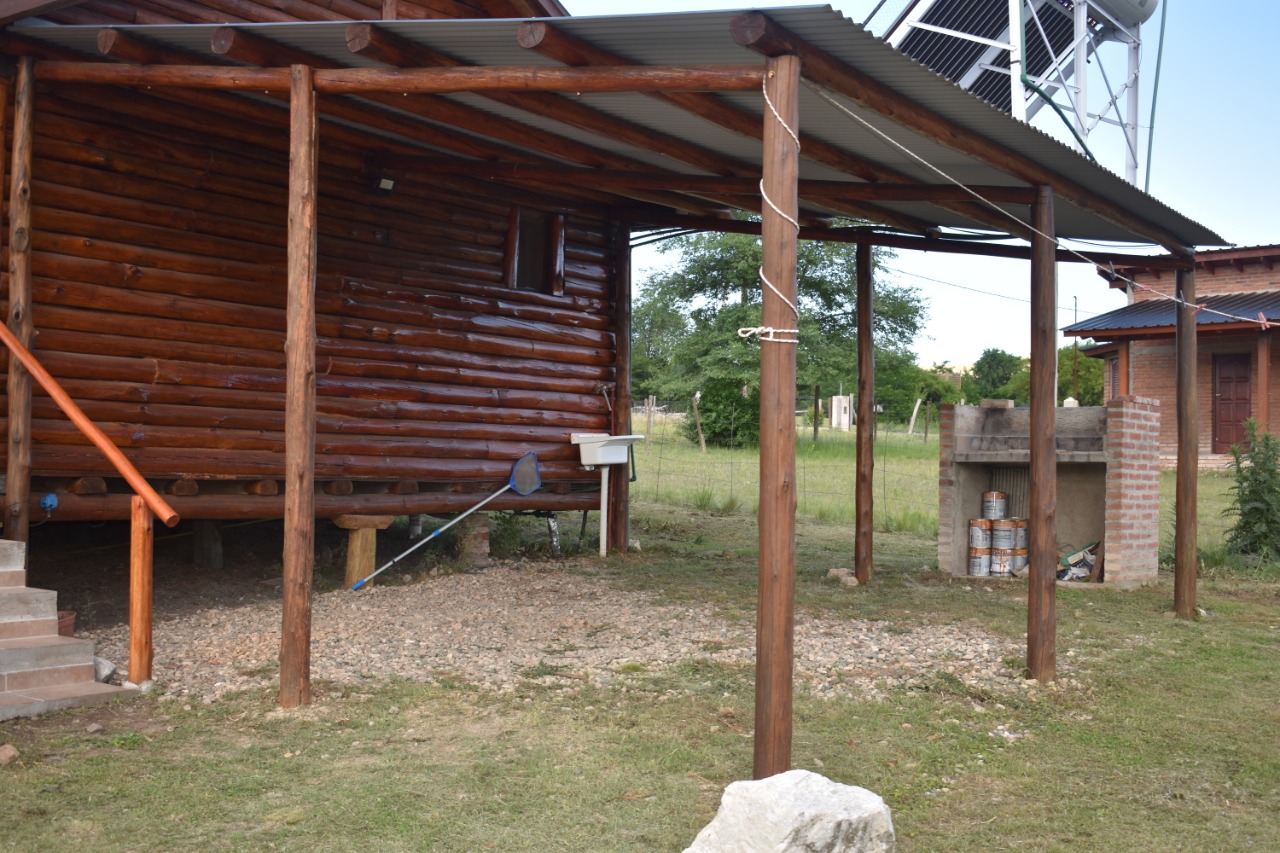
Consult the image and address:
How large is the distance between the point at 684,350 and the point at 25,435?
100 feet

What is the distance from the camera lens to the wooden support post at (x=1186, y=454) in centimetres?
939

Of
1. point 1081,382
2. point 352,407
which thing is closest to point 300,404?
point 352,407

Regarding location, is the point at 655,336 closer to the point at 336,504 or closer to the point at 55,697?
the point at 336,504

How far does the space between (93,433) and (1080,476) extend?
9310mm

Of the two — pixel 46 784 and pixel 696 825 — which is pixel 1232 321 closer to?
pixel 696 825

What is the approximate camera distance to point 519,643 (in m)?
7.58

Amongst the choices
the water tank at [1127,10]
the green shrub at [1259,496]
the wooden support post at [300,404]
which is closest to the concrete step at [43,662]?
the wooden support post at [300,404]

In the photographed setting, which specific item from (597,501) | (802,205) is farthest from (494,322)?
(802,205)

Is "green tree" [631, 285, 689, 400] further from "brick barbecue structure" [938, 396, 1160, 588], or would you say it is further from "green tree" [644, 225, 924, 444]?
"brick barbecue structure" [938, 396, 1160, 588]

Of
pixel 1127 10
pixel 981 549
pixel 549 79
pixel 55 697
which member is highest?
pixel 1127 10

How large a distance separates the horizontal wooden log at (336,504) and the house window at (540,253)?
2127 mm

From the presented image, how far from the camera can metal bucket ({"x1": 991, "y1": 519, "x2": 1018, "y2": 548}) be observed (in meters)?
11.4

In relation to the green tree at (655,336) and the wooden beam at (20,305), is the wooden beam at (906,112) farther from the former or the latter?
the green tree at (655,336)

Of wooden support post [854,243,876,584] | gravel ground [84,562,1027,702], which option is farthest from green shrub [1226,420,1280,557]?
gravel ground [84,562,1027,702]
